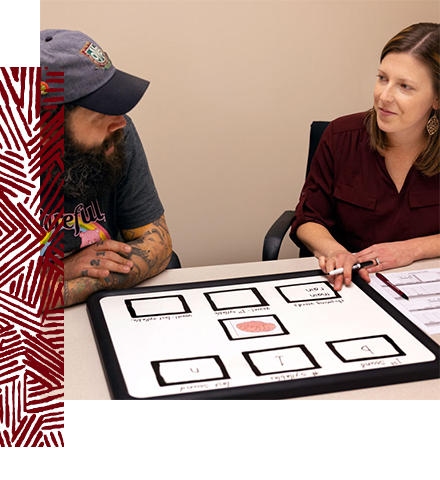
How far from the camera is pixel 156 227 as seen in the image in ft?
5.65

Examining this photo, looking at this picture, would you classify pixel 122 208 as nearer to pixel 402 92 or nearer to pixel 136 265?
pixel 136 265

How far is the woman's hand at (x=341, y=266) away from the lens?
1.52m

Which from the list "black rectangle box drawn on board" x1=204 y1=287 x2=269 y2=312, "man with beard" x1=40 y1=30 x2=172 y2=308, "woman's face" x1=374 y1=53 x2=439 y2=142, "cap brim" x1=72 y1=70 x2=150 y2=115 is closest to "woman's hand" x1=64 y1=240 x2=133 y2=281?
"man with beard" x1=40 y1=30 x2=172 y2=308

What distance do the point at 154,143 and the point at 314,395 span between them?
80.0 inches

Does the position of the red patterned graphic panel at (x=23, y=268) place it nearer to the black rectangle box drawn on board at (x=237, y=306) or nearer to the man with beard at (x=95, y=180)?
the man with beard at (x=95, y=180)

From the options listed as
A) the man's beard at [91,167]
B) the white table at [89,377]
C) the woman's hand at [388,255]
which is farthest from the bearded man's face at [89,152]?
the woman's hand at [388,255]

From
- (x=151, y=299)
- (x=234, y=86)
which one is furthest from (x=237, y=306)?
(x=234, y=86)

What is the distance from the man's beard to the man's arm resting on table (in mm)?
171

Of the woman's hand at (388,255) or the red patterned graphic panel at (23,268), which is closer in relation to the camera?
the red patterned graphic panel at (23,268)

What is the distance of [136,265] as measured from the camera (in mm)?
1525

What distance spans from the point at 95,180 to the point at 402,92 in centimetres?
99

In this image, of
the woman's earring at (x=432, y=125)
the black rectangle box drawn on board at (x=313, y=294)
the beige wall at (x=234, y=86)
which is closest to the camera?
the black rectangle box drawn on board at (x=313, y=294)

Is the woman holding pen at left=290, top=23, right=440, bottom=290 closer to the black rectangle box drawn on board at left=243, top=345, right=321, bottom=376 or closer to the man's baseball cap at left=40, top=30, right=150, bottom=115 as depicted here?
the black rectangle box drawn on board at left=243, top=345, right=321, bottom=376

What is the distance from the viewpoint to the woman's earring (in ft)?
6.21
